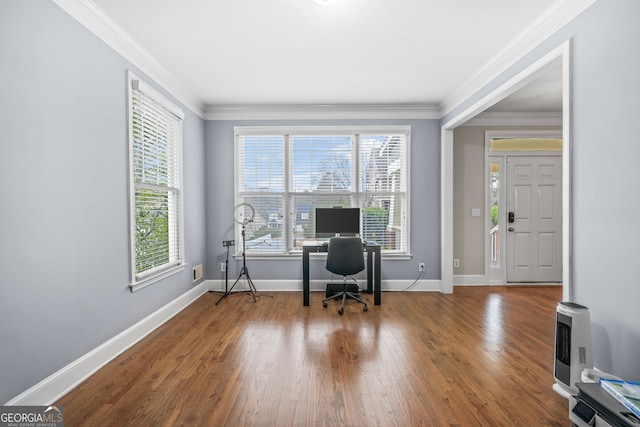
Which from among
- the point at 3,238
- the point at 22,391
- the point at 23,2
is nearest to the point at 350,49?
the point at 23,2

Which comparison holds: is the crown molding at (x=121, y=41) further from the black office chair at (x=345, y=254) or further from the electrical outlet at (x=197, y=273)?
the black office chair at (x=345, y=254)

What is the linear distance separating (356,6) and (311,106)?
2.20 meters

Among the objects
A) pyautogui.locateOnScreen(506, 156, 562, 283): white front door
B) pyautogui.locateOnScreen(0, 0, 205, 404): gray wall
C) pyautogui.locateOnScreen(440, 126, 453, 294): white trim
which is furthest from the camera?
pyautogui.locateOnScreen(506, 156, 562, 283): white front door

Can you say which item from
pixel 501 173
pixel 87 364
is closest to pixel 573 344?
pixel 87 364

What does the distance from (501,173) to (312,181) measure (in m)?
3.04

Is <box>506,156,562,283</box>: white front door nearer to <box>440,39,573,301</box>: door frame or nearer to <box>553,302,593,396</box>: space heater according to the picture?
<box>440,39,573,301</box>: door frame

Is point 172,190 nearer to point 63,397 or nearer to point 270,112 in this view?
point 270,112

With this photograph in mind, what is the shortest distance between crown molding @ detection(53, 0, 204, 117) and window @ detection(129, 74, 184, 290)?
0.67 ft

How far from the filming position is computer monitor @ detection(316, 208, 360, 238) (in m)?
4.26

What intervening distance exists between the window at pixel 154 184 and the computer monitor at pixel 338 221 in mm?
1806

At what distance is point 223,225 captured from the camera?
14.9ft

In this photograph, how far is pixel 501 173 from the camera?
4.89 meters

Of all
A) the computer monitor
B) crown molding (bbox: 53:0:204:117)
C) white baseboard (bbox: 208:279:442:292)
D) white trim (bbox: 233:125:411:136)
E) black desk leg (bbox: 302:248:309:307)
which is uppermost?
crown molding (bbox: 53:0:204:117)

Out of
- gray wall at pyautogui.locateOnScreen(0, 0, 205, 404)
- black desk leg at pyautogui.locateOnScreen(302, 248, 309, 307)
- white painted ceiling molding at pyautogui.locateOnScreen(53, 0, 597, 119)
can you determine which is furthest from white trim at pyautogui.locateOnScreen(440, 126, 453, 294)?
gray wall at pyautogui.locateOnScreen(0, 0, 205, 404)
